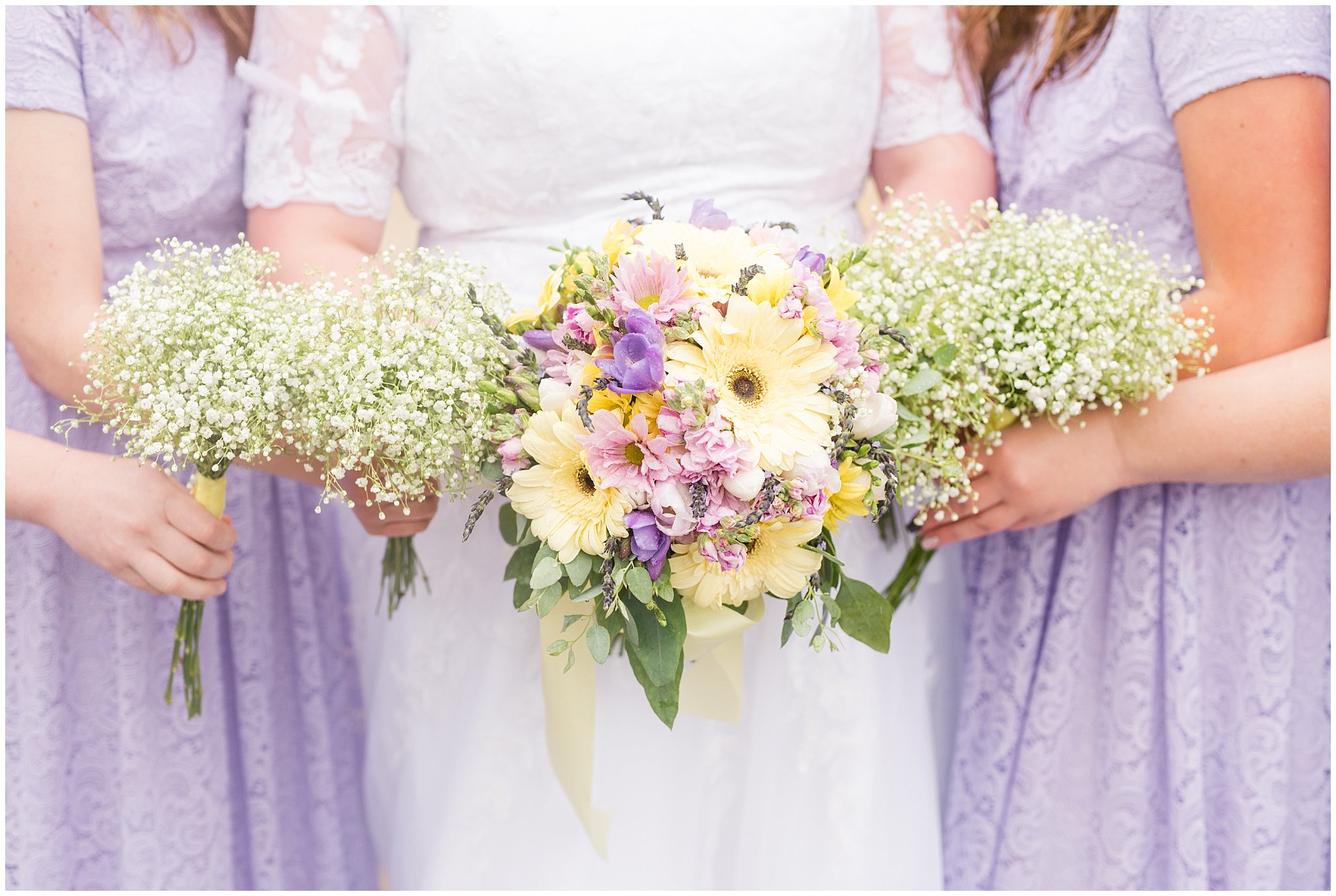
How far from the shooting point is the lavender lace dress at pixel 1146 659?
1168 millimetres

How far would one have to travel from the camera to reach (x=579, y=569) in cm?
81

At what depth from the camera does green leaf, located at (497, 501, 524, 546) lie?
1012 mm

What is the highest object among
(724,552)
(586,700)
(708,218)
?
(708,218)

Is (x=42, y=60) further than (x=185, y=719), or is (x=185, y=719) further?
(x=185, y=719)

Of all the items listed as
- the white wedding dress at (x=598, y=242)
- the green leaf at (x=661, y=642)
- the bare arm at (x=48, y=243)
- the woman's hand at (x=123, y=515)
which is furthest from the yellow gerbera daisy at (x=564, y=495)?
the bare arm at (x=48, y=243)

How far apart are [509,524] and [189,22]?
0.84 m

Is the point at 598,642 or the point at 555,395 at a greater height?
the point at 555,395

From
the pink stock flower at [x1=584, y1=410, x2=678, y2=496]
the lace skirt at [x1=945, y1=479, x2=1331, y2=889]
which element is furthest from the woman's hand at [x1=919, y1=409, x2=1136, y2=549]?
the pink stock flower at [x1=584, y1=410, x2=678, y2=496]

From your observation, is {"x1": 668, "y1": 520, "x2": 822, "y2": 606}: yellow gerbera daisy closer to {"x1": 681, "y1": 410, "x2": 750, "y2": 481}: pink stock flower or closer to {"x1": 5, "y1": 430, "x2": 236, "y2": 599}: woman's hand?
{"x1": 681, "y1": 410, "x2": 750, "y2": 481}: pink stock flower

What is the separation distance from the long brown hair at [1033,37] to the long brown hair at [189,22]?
103 centimetres

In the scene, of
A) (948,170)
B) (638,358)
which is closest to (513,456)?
(638,358)

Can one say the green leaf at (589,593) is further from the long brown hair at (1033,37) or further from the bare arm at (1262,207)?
the long brown hair at (1033,37)

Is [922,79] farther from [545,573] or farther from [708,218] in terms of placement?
[545,573]

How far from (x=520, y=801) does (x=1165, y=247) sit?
1148mm
